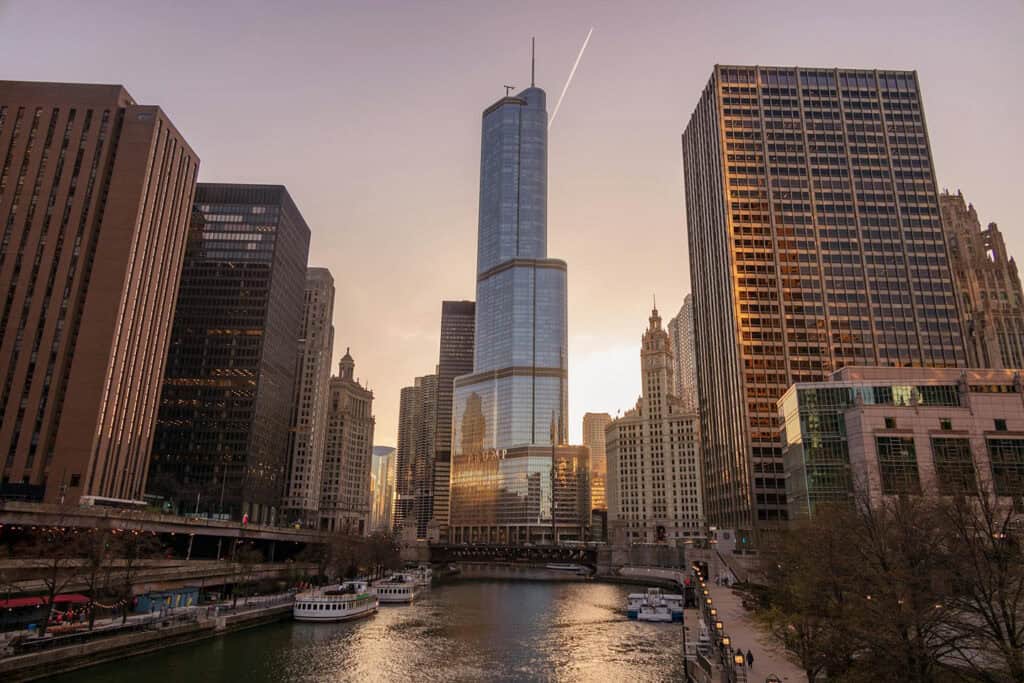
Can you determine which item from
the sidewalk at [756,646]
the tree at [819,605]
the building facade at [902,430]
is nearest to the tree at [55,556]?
the sidewalk at [756,646]

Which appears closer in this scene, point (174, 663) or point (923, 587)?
point (923, 587)

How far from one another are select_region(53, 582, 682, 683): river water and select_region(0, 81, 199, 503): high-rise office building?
61647mm

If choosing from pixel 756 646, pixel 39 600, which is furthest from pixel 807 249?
pixel 39 600

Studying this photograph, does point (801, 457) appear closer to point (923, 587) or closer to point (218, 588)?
point (923, 587)

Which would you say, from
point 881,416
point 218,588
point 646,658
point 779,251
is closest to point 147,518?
point 218,588

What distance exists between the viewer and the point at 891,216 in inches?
7239

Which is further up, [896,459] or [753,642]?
[896,459]

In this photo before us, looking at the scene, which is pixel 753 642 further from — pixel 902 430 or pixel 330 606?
pixel 330 606

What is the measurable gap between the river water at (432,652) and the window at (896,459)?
40.2 m

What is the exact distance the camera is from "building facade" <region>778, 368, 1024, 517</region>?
105 metres

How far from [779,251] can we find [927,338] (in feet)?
138

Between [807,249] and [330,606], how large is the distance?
14496 centimetres

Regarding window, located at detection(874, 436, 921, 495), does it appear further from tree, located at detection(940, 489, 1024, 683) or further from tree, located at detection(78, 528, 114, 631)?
tree, located at detection(78, 528, 114, 631)

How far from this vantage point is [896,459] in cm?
10694
